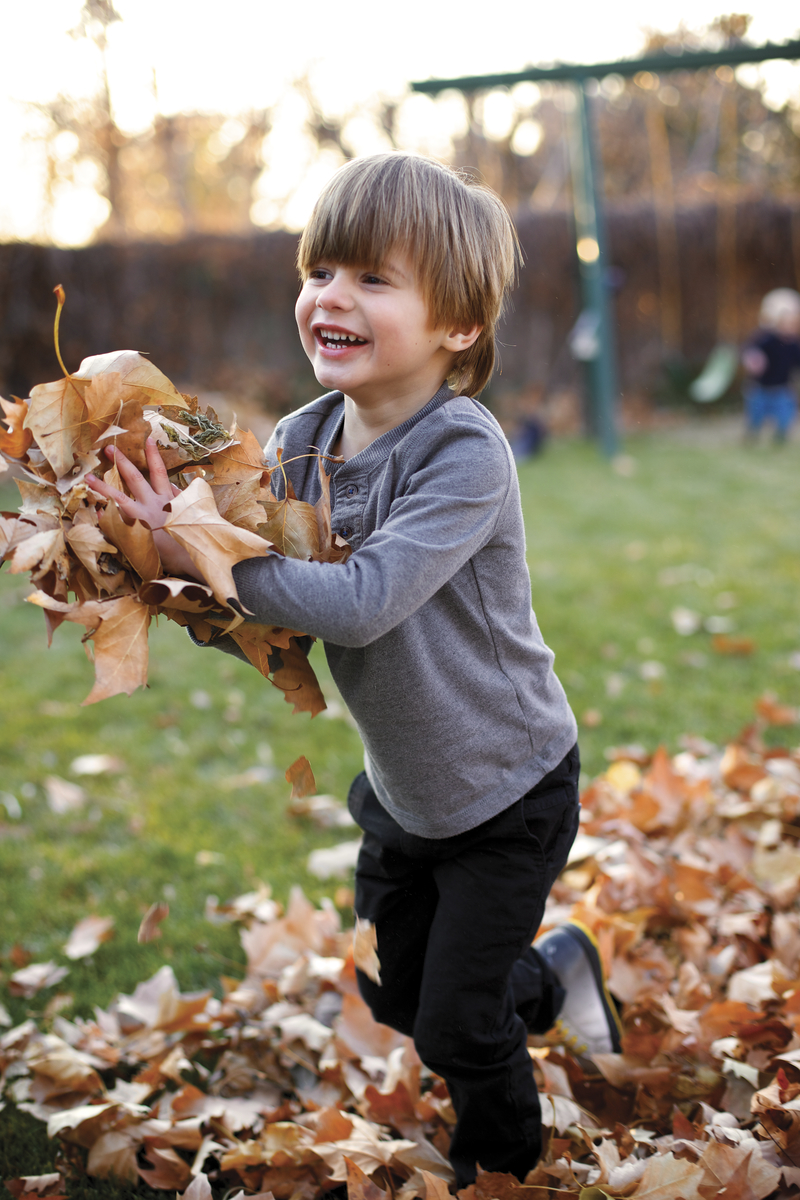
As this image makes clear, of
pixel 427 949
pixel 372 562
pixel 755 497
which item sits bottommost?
pixel 755 497

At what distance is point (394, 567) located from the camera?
1.34 metres

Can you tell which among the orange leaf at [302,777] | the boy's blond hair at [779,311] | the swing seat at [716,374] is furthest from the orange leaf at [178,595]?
the boy's blond hair at [779,311]

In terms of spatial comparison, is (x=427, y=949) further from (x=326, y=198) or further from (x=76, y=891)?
(x=76, y=891)

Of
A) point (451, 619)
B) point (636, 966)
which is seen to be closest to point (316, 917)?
point (636, 966)

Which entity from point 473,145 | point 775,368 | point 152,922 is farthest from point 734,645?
point 473,145

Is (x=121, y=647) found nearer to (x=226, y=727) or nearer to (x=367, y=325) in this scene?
(x=367, y=325)

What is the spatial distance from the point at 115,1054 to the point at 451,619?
1.30 m

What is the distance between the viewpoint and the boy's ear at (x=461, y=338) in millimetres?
1575

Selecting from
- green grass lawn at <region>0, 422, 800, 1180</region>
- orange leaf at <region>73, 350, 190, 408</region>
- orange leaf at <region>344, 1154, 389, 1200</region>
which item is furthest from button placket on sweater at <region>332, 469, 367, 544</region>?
green grass lawn at <region>0, 422, 800, 1180</region>

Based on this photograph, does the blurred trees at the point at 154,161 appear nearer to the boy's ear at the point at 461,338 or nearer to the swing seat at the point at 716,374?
the swing seat at the point at 716,374

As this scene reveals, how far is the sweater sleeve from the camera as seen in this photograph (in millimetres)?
1329

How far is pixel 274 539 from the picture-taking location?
147cm

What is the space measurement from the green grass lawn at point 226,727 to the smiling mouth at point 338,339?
1.63m

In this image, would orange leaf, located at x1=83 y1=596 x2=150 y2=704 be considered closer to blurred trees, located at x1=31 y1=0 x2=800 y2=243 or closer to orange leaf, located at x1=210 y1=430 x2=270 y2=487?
orange leaf, located at x1=210 y1=430 x2=270 y2=487
